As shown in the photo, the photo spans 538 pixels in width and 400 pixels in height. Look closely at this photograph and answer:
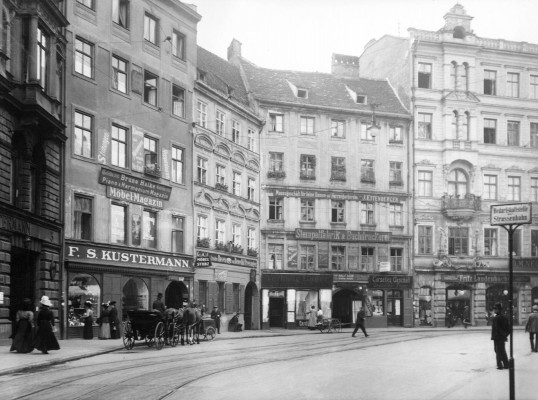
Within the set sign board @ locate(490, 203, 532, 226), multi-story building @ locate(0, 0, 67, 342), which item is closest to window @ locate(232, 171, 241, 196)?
multi-story building @ locate(0, 0, 67, 342)

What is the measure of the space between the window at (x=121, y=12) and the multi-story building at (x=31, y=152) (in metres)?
3.95

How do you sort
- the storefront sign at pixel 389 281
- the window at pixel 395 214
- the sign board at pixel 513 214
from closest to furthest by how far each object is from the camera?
the sign board at pixel 513 214, the storefront sign at pixel 389 281, the window at pixel 395 214

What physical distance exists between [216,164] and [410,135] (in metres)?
18.4

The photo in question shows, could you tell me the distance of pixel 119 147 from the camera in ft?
115

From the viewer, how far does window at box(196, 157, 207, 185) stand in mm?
41906

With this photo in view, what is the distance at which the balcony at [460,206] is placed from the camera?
56.2 m

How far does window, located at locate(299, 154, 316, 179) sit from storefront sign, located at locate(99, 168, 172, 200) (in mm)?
16507

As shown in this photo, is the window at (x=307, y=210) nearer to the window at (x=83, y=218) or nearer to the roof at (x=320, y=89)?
the roof at (x=320, y=89)

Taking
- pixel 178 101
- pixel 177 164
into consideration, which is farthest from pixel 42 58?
pixel 177 164

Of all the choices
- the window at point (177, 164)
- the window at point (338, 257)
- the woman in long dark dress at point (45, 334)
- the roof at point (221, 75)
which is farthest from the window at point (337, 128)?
the woman in long dark dress at point (45, 334)

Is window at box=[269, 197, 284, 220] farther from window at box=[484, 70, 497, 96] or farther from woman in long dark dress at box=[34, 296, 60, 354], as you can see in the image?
woman in long dark dress at box=[34, 296, 60, 354]

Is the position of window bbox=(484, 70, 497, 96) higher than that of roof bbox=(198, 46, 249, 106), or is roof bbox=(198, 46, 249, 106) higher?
window bbox=(484, 70, 497, 96)

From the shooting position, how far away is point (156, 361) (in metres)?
20.8

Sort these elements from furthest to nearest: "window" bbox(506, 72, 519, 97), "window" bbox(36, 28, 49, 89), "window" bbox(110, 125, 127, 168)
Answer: "window" bbox(506, 72, 519, 97)
"window" bbox(110, 125, 127, 168)
"window" bbox(36, 28, 49, 89)
